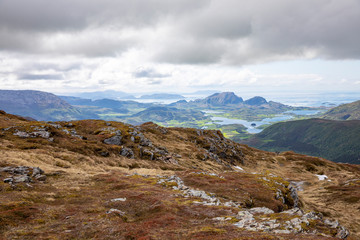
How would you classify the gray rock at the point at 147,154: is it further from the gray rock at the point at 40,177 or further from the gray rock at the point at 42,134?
the gray rock at the point at 40,177

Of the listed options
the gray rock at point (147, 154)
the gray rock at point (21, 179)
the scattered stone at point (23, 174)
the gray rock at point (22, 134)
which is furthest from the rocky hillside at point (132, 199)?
the gray rock at point (147, 154)

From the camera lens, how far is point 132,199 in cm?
2609

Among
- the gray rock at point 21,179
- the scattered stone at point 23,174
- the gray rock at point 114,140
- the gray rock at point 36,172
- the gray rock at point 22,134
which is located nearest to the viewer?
the gray rock at point 21,179

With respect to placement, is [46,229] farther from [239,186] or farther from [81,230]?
[239,186]

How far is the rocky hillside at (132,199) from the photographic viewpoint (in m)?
17.2

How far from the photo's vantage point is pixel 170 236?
16.2 meters

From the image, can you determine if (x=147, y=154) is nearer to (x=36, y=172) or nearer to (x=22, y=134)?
(x=22, y=134)

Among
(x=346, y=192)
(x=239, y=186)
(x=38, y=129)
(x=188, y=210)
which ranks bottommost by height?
(x=346, y=192)

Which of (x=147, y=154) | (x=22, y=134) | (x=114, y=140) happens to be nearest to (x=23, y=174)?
(x=22, y=134)

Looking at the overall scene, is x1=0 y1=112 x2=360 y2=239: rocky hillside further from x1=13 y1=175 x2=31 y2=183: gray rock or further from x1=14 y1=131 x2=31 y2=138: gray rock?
x1=14 y1=131 x2=31 y2=138: gray rock

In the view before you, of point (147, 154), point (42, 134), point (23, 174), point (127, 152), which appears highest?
point (42, 134)

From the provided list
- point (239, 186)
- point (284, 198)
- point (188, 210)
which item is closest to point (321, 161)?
point (284, 198)

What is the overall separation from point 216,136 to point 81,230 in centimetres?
10630

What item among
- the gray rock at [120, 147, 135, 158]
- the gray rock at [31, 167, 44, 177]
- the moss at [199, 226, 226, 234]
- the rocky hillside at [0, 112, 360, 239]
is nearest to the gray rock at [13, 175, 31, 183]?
the rocky hillside at [0, 112, 360, 239]
